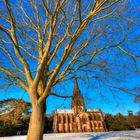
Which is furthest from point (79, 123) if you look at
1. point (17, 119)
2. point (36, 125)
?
point (36, 125)

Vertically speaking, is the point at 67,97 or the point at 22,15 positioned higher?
the point at 22,15

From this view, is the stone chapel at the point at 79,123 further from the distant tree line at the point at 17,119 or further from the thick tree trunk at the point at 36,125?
the thick tree trunk at the point at 36,125

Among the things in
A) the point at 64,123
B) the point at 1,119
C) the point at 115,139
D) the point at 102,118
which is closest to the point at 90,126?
the point at 102,118

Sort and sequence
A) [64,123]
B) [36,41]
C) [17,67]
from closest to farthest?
1. [17,67]
2. [36,41]
3. [64,123]

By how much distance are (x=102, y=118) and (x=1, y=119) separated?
6029cm

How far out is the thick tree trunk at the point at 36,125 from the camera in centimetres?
389

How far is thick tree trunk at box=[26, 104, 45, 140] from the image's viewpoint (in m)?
3.89

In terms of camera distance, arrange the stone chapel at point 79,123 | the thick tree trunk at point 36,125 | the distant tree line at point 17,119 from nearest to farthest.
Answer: the thick tree trunk at point 36,125 < the distant tree line at point 17,119 < the stone chapel at point 79,123

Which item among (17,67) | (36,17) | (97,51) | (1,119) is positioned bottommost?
(17,67)

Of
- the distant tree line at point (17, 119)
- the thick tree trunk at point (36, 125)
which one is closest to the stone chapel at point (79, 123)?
the distant tree line at point (17, 119)

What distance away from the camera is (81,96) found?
621cm

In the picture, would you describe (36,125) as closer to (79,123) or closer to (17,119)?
(17,119)

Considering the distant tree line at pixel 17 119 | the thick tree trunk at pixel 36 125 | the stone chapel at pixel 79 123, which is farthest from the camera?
the stone chapel at pixel 79 123

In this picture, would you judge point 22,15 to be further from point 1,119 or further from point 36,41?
point 1,119
